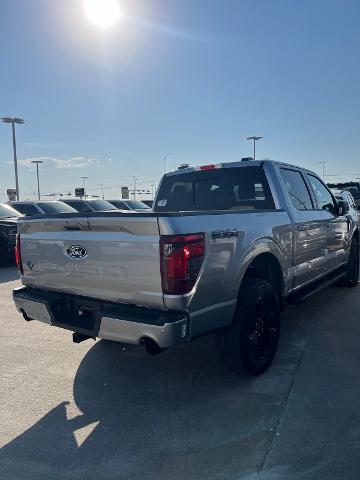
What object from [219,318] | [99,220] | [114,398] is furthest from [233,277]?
[114,398]

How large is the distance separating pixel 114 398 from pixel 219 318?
1.10 meters

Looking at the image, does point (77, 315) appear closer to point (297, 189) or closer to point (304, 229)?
point (304, 229)

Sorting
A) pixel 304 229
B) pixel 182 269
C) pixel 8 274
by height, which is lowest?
pixel 8 274

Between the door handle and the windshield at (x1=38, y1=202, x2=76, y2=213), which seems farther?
the windshield at (x1=38, y1=202, x2=76, y2=213)

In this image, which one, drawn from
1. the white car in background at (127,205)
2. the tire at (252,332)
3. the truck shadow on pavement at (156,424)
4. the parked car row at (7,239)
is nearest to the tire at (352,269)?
the truck shadow on pavement at (156,424)

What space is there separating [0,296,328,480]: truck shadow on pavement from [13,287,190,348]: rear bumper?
0.61 m

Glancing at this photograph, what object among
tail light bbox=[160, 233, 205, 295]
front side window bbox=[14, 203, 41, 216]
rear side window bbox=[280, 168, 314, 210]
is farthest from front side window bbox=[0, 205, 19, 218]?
tail light bbox=[160, 233, 205, 295]

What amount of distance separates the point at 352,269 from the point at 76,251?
206 inches

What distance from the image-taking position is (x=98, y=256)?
311 cm

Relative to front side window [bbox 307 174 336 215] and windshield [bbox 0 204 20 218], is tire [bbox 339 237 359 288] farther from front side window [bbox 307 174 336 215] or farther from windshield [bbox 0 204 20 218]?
windshield [bbox 0 204 20 218]

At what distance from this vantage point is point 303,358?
4.05 meters

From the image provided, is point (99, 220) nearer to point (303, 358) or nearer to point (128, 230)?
point (128, 230)

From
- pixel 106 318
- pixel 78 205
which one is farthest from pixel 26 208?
pixel 106 318

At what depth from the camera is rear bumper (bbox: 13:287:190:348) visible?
280 cm
